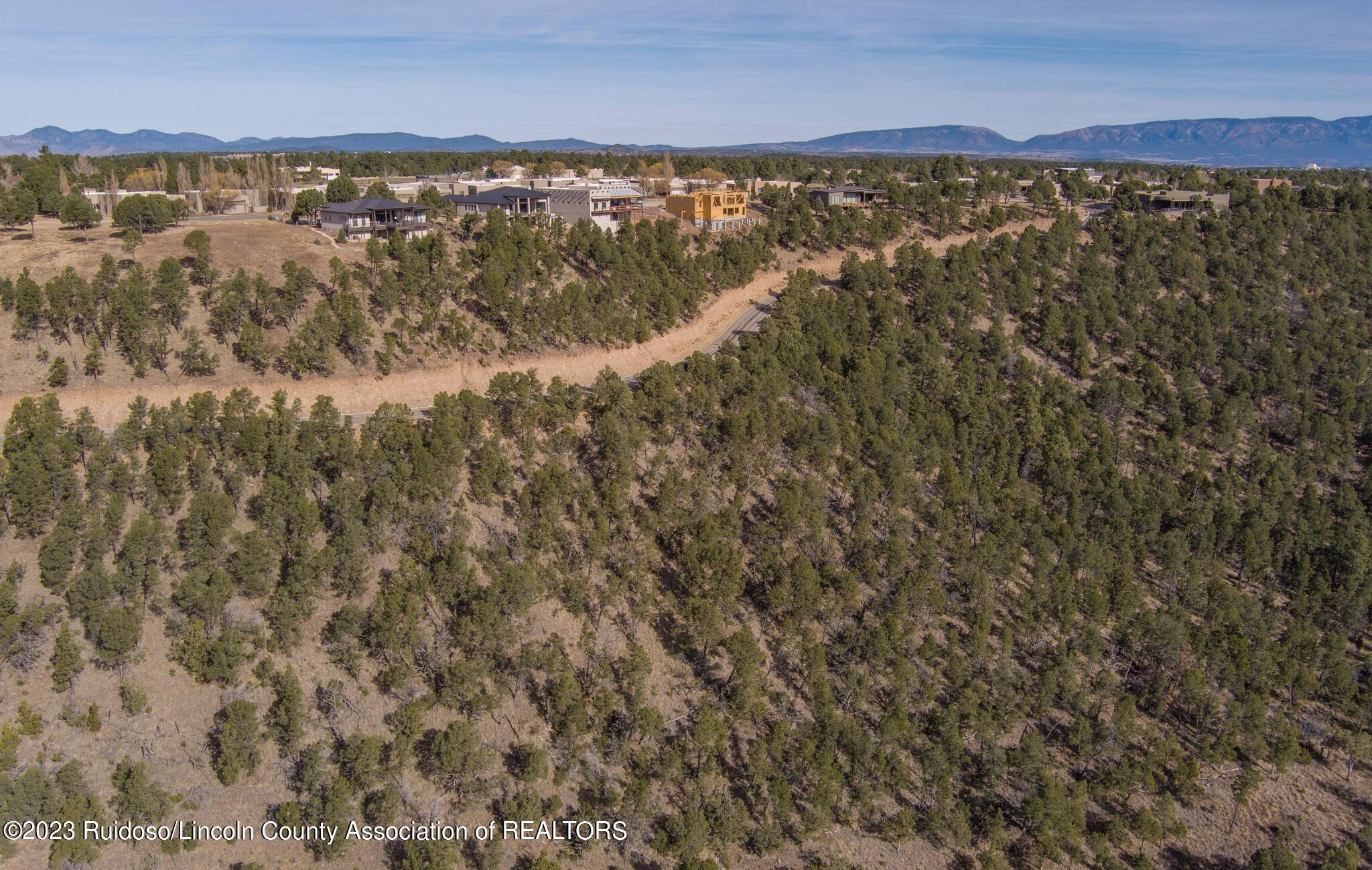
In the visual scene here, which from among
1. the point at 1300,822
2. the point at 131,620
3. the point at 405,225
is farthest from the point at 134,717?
the point at 1300,822

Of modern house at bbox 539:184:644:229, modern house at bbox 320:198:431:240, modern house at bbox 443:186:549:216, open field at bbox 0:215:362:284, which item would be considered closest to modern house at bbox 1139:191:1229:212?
modern house at bbox 539:184:644:229

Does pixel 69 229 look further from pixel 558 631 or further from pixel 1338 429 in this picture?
pixel 1338 429

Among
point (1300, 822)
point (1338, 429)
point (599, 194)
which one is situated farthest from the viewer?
point (599, 194)

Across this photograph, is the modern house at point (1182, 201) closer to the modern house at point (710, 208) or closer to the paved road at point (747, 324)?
the modern house at point (710, 208)

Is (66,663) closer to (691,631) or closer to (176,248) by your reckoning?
(691,631)

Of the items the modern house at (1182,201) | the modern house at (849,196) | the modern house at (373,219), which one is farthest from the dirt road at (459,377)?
the modern house at (1182,201)
